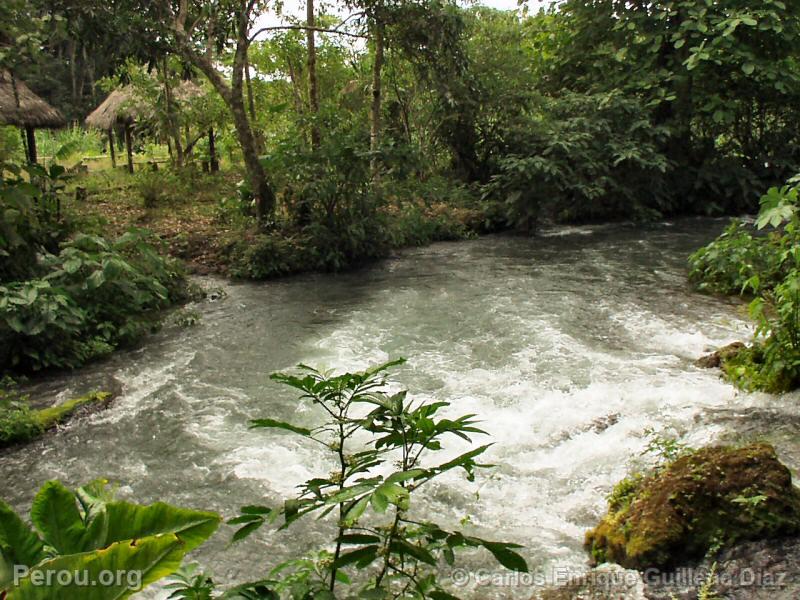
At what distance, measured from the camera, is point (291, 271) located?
1090 cm

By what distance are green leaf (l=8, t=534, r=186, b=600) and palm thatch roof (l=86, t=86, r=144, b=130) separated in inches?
724

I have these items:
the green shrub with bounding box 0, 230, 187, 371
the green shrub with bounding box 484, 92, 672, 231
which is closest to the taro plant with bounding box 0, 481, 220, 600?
the green shrub with bounding box 0, 230, 187, 371

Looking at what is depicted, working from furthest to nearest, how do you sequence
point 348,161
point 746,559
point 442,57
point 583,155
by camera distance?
point 583,155 → point 442,57 → point 348,161 → point 746,559

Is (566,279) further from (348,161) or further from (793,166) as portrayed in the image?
(793,166)

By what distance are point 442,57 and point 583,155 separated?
11.3 ft

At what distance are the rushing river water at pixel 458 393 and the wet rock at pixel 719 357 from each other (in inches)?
5.2

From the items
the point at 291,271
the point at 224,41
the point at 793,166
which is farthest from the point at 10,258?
the point at 793,166

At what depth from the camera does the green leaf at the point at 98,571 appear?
3.71 ft

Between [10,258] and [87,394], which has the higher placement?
[10,258]

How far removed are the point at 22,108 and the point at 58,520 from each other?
16.0 m

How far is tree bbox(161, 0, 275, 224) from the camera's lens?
1062 cm

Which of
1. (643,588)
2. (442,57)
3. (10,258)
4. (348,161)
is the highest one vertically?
(442,57)

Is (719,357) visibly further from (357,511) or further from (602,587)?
(357,511)

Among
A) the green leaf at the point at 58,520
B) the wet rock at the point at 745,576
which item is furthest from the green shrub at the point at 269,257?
the green leaf at the point at 58,520
